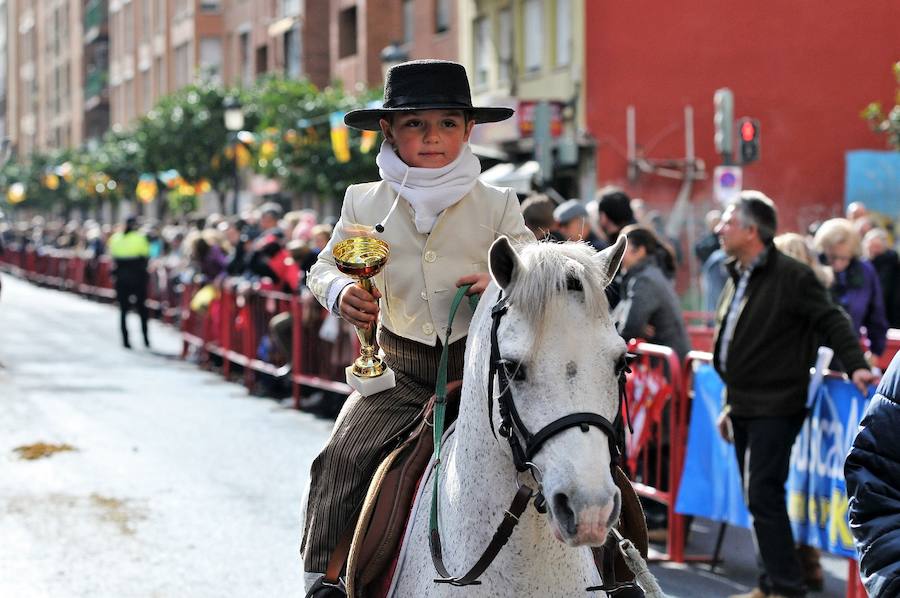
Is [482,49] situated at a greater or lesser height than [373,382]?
greater

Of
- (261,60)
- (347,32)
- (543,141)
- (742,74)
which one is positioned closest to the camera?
(543,141)

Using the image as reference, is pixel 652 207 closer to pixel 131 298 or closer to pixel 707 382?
pixel 131 298

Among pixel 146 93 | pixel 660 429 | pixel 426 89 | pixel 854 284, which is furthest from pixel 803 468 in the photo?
pixel 146 93

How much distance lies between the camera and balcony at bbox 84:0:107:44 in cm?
7681

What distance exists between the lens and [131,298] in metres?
23.3

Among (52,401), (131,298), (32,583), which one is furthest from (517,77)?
(32,583)

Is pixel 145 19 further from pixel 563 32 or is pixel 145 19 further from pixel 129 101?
pixel 563 32

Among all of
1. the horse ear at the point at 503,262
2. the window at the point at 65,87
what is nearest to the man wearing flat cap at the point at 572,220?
the horse ear at the point at 503,262

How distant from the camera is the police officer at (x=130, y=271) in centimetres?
2270

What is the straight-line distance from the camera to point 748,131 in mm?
18469

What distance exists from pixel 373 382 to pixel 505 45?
2689 cm

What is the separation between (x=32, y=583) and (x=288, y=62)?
132ft

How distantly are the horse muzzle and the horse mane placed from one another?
493 millimetres

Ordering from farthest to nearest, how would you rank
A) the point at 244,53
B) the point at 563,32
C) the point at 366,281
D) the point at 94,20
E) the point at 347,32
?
the point at 94,20
the point at 244,53
the point at 347,32
the point at 563,32
the point at 366,281
